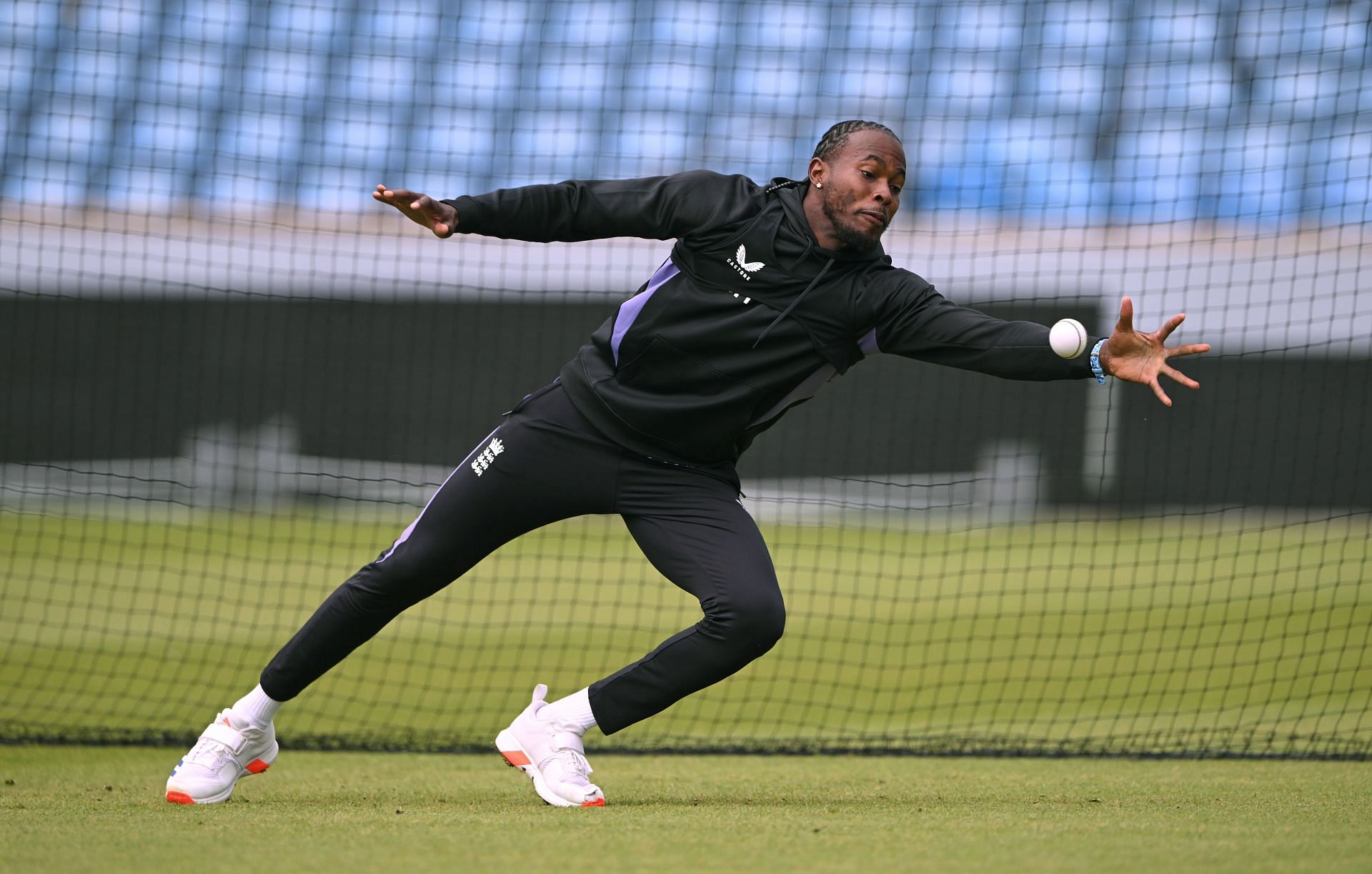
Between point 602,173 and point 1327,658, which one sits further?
point 602,173

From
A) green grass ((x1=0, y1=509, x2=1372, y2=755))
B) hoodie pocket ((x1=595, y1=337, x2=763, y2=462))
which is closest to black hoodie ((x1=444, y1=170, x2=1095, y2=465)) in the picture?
hoodie pocket ((x1=595, y1=337, x2=763, y2=462))

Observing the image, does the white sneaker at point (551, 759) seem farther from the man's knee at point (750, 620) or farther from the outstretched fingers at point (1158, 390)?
the outstretched fingers at point (1158, 390)

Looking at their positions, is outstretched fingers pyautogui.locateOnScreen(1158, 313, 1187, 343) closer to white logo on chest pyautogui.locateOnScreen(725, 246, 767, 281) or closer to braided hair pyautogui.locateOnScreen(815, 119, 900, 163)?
braided hair pyautogui.locateOnScreen(815, 119, 900, 163)

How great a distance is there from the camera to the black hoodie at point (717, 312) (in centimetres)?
351

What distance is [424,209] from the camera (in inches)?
136

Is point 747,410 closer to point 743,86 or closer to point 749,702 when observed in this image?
point 749,702

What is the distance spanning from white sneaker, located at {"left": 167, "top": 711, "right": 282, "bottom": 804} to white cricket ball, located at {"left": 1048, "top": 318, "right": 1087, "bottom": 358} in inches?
89.6

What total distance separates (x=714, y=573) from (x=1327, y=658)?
4.76m

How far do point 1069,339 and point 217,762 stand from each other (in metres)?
2.41

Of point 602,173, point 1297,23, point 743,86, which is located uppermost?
point 1297,23

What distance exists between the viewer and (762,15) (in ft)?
38.0

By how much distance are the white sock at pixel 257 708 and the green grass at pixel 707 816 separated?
0.74 ft

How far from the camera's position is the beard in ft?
11.5

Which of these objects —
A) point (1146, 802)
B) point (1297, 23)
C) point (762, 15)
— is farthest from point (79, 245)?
point (1146, 802)
